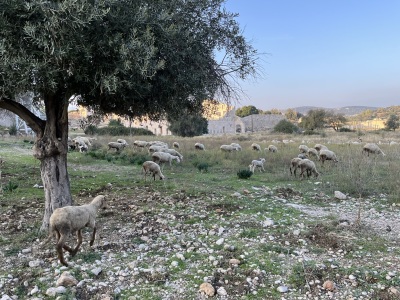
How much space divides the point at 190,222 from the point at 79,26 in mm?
4513

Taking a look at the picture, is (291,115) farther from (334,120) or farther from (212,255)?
(212,255)

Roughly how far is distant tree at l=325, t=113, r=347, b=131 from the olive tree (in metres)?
63.3

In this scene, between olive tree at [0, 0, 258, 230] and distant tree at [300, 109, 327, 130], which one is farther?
distant tree at [300, 109, 327, 130]

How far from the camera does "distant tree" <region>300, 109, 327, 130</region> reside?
6625cm

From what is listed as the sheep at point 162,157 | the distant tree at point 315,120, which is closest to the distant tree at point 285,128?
the distant tree at point 315,120

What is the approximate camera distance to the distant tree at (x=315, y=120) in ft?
217

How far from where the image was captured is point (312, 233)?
656 cm

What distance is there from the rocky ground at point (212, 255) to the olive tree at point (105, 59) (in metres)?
1.66

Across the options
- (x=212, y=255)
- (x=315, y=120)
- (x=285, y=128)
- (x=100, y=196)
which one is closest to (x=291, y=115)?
(x=315, y=120)

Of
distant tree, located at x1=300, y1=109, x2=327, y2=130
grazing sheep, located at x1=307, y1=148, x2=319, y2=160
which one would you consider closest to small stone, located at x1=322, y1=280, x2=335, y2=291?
grazing sheep, located at x1=307, y1=148, x2=319, y2=160

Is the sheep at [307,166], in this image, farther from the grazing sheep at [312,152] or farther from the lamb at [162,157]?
the lamb at [162,157]

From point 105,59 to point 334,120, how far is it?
68164 mm

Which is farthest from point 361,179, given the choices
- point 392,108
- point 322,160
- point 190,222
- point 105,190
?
point 392,108

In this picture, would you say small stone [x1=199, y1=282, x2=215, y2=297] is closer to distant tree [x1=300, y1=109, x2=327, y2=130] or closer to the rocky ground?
the rocky ground
